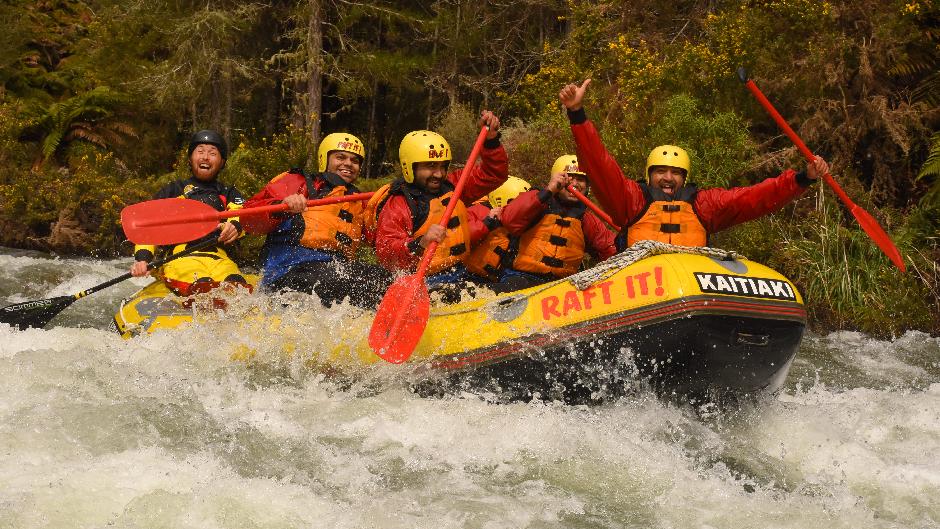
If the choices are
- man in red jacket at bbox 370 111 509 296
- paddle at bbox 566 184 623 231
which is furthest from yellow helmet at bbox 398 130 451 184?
paddle at bbox 566 184 623 231

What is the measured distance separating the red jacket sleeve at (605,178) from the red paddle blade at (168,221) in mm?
2492

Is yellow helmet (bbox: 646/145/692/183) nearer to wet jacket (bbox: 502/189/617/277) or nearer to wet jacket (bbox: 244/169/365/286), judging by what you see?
wet jacket (bbox: 502/189/617/277)

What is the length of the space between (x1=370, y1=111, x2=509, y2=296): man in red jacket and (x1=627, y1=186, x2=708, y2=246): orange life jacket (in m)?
1.00

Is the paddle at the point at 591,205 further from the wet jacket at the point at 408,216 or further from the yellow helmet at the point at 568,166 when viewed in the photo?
the wet jacket at the point at 408,216

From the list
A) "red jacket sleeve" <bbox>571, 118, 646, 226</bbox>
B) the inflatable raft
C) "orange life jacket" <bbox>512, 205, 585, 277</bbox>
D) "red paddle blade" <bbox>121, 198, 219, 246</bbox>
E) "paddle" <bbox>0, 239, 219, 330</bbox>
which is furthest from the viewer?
"paddle" <bbox>0, 239, 219, 330</bbox>

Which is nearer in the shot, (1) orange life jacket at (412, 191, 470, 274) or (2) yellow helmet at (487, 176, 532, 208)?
(1) orange life jacket at (412, 191, 470, 274)

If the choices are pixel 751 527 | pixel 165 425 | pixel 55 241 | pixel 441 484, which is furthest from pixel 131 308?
pixel 55 241

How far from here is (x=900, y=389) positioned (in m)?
6.45

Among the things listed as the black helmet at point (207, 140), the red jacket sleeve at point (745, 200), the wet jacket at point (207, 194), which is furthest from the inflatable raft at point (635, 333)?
the black helmet at point (207, 140)

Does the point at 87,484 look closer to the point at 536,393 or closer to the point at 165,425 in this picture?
the point at 165,425

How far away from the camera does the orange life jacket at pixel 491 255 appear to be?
584cm

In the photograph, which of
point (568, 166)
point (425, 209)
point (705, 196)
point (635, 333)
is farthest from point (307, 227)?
point (705, 196)

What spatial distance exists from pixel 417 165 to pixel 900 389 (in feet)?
12.9

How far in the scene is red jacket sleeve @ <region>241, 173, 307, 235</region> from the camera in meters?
5.86
